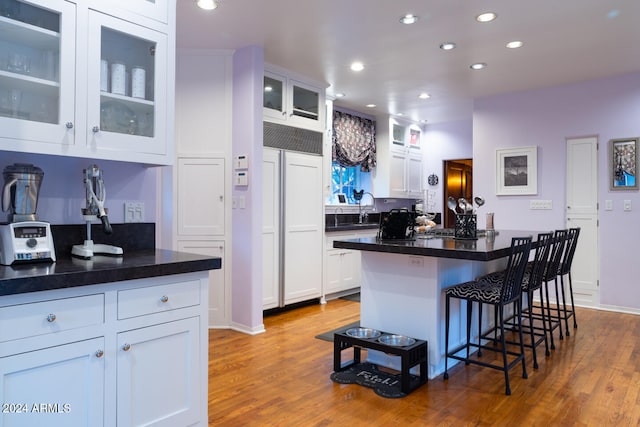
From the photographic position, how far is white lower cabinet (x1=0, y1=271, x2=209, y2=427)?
1.43m

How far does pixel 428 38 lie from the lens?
377 cm

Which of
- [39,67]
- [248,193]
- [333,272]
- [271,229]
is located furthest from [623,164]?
[39,67]

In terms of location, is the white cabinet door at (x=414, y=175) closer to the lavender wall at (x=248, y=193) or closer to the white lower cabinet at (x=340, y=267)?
the white lower cabinet at (x=340, y=267)

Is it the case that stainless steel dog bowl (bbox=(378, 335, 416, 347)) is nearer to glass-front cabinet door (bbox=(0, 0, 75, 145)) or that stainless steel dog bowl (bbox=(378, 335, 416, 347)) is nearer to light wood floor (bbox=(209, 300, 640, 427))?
light wood floor (bbox=(209, 300, 640, 427))

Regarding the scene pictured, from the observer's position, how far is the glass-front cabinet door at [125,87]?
1.90 meters

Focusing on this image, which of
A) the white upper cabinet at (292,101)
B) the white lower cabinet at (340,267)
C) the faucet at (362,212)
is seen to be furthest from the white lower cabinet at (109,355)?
the faucet at (362,212)

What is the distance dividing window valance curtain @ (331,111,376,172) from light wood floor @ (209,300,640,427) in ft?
10.5

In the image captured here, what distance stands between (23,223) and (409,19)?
2.93 meters

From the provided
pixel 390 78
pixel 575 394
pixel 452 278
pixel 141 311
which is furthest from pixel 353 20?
pixel 575 394

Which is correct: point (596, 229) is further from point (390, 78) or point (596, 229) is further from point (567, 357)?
point (390, 78)

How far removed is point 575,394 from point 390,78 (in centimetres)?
355

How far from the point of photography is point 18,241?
1698 mm

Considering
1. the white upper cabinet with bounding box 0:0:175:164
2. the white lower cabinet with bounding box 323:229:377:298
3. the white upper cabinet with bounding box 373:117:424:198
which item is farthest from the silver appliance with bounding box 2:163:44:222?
the white upper cabinet with bounding box 373:117:424:198

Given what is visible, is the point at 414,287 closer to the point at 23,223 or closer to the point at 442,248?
the point at 442,248
